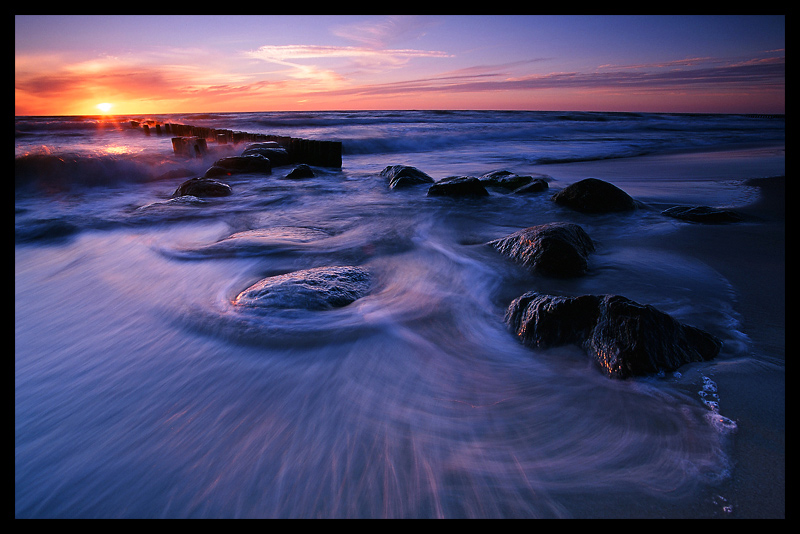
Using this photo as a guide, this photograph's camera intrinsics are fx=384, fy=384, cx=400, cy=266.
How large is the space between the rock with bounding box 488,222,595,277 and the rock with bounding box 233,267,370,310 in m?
1.50

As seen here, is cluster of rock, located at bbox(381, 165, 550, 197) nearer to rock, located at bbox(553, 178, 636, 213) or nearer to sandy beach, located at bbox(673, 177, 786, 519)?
rock, located at bbox(553, 178, 636, 213)

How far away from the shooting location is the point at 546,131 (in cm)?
2367

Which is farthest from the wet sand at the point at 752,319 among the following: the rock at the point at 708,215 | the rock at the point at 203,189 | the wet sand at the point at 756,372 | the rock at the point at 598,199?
the rock at the point at 203,189

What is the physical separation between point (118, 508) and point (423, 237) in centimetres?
402

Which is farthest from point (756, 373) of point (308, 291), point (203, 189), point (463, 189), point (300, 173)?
point (300, 173)

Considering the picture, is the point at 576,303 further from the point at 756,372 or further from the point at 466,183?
the point at 466,183

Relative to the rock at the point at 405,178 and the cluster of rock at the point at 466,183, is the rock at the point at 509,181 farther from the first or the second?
the rock at the point at 405,178

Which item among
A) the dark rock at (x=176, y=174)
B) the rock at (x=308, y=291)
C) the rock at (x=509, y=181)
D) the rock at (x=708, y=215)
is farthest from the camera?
the dark rock at (x=176, y=174)

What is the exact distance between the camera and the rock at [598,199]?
5.39m

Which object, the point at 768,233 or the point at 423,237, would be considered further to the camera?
the point at 423,237

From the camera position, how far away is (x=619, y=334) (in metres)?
2.02

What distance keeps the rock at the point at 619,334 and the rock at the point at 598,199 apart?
3.59m
